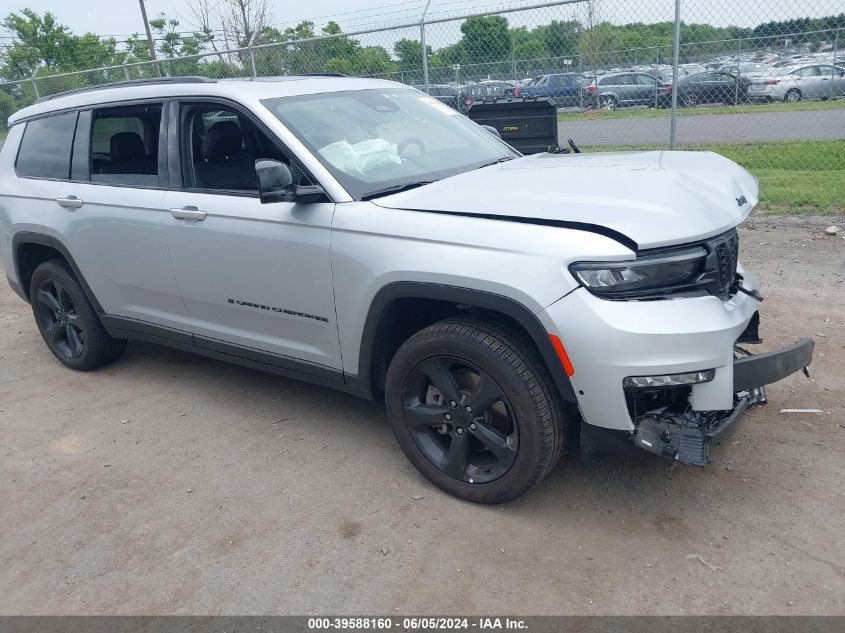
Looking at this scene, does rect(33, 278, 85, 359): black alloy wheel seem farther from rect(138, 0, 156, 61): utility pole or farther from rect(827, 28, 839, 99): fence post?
rect(138, 0, 156, 61): utility pole

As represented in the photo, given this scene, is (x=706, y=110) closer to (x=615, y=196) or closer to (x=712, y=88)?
(x=712, y=88)

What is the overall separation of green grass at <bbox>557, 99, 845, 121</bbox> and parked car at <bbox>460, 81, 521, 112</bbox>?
0.90 meters

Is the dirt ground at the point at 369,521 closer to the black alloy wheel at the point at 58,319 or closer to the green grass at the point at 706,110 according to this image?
the black alloy wheel at the point at 58,319

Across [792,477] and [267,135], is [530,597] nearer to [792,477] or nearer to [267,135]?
[792,477]

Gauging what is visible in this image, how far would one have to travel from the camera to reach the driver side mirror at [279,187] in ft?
11.0

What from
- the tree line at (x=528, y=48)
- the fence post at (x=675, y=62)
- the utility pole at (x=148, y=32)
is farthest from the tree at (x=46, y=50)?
the fence post at (x=675, y=62)

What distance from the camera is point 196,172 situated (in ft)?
13.6

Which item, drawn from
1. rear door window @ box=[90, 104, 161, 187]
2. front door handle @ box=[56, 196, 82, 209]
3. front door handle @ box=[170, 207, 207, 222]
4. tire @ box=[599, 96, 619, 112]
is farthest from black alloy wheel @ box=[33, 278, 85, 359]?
tire @ box=[599, 96, 619, 112]

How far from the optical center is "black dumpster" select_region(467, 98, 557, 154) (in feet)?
25.3

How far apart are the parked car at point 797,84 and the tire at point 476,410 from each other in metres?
8.52

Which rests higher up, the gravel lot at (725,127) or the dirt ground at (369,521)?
the gravel lot at (725,127)

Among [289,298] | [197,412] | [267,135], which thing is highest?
[267,135]

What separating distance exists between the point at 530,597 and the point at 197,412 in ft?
8.45

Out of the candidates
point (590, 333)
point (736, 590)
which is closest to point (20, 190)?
point (590, 333)
